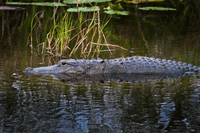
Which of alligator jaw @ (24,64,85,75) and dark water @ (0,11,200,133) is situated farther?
alligator jaw @ (24,64,85,75)

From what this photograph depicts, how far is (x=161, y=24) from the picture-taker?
1330 cm

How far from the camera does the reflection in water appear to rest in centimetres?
381

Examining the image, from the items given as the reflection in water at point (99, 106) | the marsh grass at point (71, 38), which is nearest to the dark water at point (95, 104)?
the reflection in water at point (99, 106)

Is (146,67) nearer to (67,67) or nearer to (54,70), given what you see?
(67,67)

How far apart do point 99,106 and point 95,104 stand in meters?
0.10

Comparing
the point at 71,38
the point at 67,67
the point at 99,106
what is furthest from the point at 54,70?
the point at 99,106

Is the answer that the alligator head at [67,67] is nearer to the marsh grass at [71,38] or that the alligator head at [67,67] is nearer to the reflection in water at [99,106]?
the reflection in water at [99,106]

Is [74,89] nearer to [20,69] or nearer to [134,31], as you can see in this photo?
[20,69]

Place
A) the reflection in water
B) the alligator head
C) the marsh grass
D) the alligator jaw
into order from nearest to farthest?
1. the reflection in water
2. the alligator jaw
3. the alligator head
4. the marsh grass

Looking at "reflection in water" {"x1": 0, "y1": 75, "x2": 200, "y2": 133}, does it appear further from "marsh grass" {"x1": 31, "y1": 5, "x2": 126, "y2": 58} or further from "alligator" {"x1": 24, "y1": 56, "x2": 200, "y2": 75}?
"marsh grass" {"x1": 31, "y1": 5, "x2": 126, "y2": 58}

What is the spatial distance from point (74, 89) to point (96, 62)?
5.00 ft

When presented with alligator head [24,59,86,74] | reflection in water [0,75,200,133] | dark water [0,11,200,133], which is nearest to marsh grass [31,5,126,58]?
alligator head [24,59,86,74]

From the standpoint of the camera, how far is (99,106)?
14.8 feet

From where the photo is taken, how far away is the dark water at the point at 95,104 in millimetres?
3809
